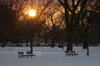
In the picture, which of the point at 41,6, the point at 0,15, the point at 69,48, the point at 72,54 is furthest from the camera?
the point at 41,6

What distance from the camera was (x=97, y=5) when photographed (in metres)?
46.1

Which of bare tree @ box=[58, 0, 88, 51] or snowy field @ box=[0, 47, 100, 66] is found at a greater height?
bare tree @ box=[58, 0, 88, 51]

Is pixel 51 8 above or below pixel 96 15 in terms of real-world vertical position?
above

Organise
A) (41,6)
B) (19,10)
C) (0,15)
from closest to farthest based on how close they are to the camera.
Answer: (0,15)
(19,10)
(41,6)

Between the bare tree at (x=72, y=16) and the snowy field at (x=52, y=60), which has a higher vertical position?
the bare tree at (x=72, y=16)

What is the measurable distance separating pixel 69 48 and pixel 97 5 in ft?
53.4

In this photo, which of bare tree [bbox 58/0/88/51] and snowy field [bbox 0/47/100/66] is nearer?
snowy field [bbox 0/47/100/66]

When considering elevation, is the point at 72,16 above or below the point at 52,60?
above

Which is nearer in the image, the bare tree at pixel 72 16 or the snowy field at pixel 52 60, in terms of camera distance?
the snowy field at pixel 52 60

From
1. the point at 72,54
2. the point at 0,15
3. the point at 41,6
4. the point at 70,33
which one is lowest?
the point at 72,54

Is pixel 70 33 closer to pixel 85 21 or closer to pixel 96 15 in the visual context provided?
pixel 96 15

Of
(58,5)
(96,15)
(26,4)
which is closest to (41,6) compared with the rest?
(26,4)

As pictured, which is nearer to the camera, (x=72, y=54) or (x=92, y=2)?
(x=72, y=54)

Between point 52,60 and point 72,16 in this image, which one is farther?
point 72,16
